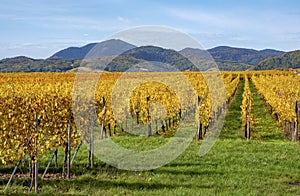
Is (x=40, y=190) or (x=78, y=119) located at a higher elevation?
(x=78, y=119)

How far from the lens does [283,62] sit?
185m

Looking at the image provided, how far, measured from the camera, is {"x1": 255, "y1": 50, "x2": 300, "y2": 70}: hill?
17875 centimetres

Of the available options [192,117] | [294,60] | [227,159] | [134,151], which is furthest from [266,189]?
[294,60]

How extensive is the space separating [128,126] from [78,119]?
12017 millimetres

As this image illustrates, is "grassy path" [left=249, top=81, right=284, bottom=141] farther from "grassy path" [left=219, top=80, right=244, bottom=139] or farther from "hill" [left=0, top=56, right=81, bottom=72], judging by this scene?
"hill" [left=0, top=56, right=81, bottom=72]

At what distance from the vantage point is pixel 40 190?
876 centimetres

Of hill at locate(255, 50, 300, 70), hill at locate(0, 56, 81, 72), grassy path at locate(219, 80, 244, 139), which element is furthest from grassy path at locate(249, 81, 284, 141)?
hill at locate(255, 50, 300, 70)

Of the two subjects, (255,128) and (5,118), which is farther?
(255,128)

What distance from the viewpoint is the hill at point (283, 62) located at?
7037 inches

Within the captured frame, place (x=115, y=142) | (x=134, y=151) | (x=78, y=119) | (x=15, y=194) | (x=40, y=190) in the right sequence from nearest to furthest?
(x=15, y=194)
(x=40, y=190)
(x=78, y=119)
(x=134, y=151)
(x=115, y=142)

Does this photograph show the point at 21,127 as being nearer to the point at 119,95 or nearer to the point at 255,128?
the point at 119,95

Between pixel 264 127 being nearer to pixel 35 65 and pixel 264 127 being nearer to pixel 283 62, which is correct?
pixel 35 65

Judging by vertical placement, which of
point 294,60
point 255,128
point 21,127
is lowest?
point 255,128

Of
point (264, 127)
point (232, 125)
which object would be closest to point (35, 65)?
point (232, 125)
